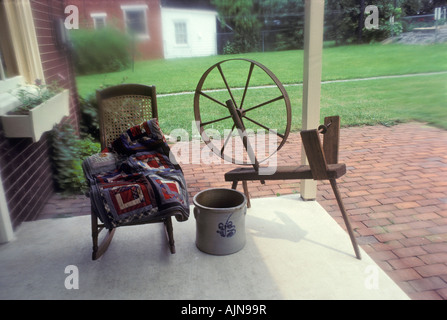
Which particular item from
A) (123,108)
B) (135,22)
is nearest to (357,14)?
(135,22)

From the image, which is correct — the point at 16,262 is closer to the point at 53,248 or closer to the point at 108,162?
the point at 53,248

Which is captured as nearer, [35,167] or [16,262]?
[16,262]

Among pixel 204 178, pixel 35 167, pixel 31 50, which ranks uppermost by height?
pixel 31 50

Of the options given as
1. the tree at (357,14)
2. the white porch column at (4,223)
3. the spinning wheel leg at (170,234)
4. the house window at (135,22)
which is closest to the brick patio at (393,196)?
the white porch column at (4,223)

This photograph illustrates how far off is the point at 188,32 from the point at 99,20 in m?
0.95

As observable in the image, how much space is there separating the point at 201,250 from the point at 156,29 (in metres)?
2.16

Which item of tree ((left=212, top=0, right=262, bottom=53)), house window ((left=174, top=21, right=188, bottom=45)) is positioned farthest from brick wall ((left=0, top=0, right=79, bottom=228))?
tree ((left=212, top=0, right=262, bottom=53))

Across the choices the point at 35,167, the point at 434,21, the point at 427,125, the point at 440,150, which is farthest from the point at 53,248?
the point at 427,125

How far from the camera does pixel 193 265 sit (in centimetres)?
190

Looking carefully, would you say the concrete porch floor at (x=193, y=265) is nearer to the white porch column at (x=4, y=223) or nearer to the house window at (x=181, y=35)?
the white porch column at (x=4, y=223)

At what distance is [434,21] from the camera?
10.1ft

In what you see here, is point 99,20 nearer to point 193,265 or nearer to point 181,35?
point 181,35

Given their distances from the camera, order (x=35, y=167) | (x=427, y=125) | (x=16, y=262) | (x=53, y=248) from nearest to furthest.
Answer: (x=16, y=262) → (x=53, y=248) → (x=35, y=167) → (x=427, y=125)

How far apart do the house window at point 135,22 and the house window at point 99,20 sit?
0.75ft
